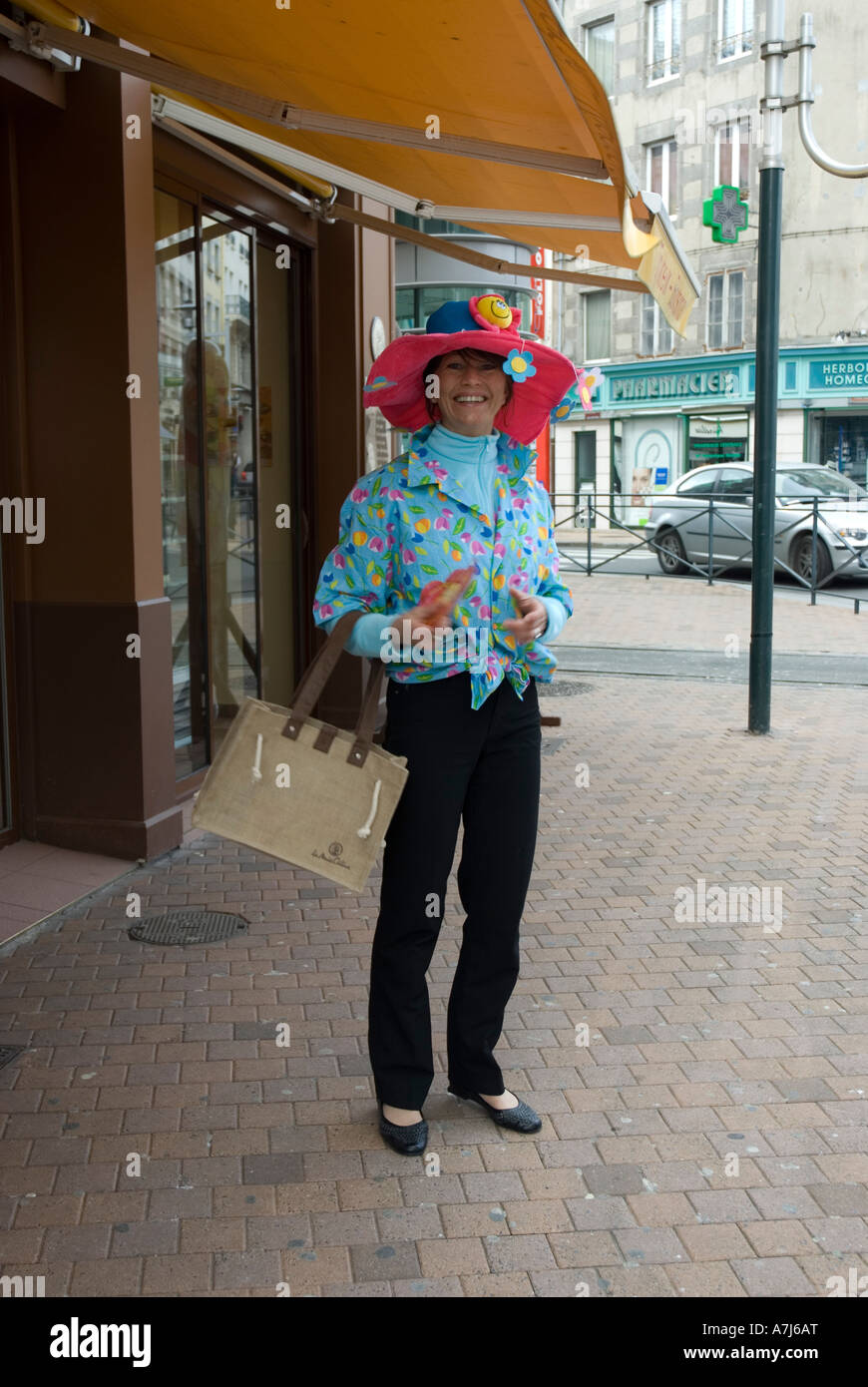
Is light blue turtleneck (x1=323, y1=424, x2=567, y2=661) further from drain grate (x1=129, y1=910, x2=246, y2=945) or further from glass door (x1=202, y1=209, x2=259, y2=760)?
glass door (x1=202, y1=209, x2=259, y2=760)

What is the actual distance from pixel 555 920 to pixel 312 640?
141 inches

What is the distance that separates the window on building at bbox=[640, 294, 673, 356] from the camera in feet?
120

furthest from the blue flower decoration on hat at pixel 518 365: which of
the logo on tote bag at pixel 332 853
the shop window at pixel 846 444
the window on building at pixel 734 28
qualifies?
the window on building at pixel 734 28

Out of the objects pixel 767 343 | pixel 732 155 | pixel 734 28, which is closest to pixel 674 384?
pixel 732 155

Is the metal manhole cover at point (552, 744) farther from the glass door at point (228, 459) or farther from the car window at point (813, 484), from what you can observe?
the car window at point (813, 484)

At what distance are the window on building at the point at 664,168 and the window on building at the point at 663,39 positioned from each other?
1.72 meters

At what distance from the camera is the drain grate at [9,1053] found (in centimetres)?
391

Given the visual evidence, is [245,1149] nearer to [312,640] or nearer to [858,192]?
[312,640]

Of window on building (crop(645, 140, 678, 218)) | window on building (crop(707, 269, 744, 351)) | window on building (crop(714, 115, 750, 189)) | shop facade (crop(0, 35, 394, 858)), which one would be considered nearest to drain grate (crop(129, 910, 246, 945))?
shop facade (crop(0, 35, 394, 858))

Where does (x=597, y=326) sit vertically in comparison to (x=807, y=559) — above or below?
above

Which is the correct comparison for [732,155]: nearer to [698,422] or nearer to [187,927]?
[698,422]

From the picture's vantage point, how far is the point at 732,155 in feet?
115

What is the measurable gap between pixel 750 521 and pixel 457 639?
55.2ft

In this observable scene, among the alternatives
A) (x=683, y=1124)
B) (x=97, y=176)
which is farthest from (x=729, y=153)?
(x=683, y=1124)
